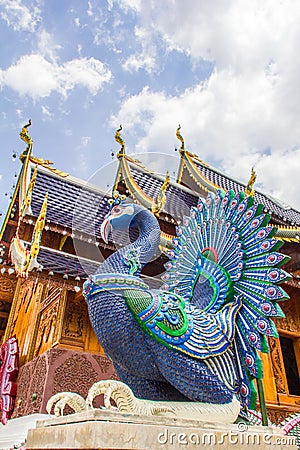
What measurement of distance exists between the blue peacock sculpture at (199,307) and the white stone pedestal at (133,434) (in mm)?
393

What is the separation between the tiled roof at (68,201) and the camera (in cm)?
575

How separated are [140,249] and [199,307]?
0.64m

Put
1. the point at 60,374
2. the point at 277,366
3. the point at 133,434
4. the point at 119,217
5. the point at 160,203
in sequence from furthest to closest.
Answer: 1. the point at 160,203
2. the point at 277,366
3. the point at 60,374
4. the point at 119,217
5. the point at 133,434

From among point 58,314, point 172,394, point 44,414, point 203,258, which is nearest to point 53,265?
point 58,314

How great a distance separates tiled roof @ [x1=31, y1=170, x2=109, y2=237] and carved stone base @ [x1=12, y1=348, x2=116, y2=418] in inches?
70.4

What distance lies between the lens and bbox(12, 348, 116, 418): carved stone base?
4168 millimetres

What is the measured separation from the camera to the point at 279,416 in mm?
5328

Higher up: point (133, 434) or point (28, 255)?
point (28, 255)

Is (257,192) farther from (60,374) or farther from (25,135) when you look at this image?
(60,374)

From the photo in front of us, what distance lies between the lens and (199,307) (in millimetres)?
2549

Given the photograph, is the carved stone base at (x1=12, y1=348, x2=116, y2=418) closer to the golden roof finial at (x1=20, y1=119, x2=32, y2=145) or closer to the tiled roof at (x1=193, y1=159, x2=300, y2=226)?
the golden roof finial at (x1=20, y1=119, x2=32, y2=145)

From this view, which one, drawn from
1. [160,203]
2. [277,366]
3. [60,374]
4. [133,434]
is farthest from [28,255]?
[277,366]

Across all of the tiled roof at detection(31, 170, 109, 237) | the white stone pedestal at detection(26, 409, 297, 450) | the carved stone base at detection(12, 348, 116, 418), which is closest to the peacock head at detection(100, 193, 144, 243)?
the white stone pedestal at detection(26, 409, 297, 450)

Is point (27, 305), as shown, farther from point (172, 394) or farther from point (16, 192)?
point (172, 394)
